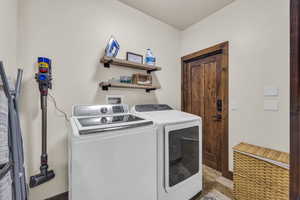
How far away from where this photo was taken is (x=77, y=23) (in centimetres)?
167

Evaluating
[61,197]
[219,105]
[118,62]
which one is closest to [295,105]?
[118,62]

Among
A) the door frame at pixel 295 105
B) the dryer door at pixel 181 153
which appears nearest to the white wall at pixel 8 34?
the dryer door at pixel 181 153

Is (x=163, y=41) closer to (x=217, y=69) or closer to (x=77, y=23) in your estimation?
(x=217, y=69)

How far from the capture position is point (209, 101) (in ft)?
7.77

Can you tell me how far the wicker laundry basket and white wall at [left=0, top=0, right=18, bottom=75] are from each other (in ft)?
8.30

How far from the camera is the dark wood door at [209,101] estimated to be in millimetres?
2207

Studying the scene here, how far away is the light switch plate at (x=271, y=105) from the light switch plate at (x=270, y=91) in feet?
0.29

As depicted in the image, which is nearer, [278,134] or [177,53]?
[278,134]

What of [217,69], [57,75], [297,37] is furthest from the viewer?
[217,69]

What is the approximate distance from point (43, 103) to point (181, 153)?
5.25 ft

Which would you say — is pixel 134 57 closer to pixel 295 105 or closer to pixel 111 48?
pixel 111 48

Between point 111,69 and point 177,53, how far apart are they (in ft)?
4.98

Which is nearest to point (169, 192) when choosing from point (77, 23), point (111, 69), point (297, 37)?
point (297, 37)

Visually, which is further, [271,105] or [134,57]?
[134,57]
